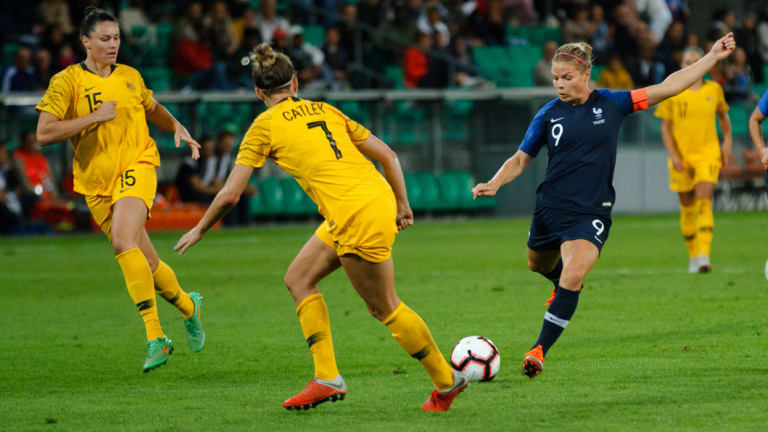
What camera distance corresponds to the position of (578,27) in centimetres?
2589

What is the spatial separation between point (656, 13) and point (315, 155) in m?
23.6

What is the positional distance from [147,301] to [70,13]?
53.0 feet

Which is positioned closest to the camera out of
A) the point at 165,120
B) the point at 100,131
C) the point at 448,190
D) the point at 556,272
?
the point at 100,131

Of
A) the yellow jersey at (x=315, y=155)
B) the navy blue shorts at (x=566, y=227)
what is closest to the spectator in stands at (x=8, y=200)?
the navy blue shorts at (x=566, y=227)

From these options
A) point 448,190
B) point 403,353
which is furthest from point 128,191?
point 448,190

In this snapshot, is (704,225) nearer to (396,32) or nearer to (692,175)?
(692,175)

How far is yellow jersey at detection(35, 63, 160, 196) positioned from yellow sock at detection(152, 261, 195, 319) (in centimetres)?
66

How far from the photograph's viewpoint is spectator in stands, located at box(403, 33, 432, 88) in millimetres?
24109

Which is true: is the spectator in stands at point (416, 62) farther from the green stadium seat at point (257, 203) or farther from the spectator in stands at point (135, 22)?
the spectator in stands at point (135, 22)

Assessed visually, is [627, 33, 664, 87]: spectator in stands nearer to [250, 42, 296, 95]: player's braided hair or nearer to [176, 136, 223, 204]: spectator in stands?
[176, 136, 223, 204]: spectator in stands

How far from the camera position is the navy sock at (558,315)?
6941mm

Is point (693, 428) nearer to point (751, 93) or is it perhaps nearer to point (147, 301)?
point (147, 301)

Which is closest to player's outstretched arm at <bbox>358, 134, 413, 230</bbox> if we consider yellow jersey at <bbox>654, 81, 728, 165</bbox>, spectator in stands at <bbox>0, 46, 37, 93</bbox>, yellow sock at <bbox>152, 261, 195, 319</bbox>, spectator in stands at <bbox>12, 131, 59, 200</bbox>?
yellow sock at <bbox>152, 261, 195, 319</bbox>

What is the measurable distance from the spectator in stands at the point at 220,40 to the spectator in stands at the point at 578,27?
7771 mm
